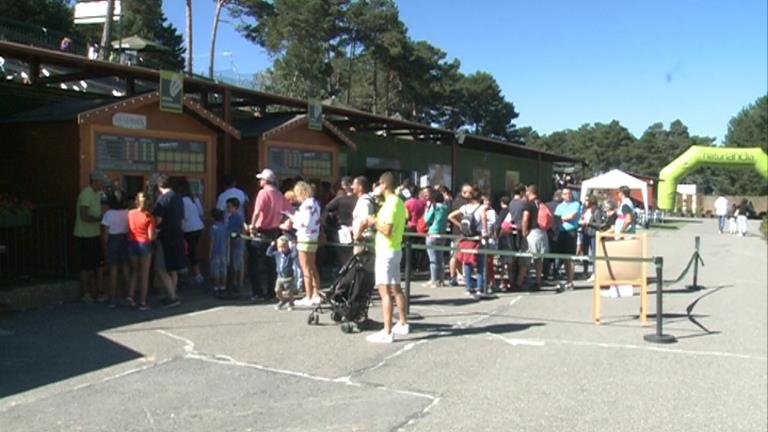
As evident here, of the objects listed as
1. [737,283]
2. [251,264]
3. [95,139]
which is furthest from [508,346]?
[737,283]

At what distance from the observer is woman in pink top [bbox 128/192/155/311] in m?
8.55

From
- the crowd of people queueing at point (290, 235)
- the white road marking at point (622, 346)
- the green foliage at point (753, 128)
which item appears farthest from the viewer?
the crowd of people queueing at point (290, 235)

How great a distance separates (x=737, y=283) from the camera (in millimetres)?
12383

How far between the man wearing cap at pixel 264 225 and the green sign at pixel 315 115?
4.22 m

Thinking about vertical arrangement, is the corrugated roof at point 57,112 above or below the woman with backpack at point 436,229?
above

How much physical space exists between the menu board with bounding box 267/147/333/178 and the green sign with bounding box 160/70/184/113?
2.23 m

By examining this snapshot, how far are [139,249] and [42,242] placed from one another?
6.61ft

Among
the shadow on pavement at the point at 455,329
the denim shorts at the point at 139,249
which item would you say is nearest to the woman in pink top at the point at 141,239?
the denim shorts at the point at 139,249

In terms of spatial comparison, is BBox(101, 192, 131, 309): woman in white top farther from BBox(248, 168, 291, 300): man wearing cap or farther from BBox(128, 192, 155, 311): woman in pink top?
BBox(248, 168, 291, 300): man wearing cap

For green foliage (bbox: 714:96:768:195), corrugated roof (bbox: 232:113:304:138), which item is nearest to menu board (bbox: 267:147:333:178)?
corrugated roof (bbox: 232:113:304:138)

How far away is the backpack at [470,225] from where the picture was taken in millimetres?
10531

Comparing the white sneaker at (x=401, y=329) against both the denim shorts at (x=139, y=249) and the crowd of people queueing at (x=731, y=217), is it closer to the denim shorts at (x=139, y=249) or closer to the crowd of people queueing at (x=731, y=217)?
the denim shorts at (x=139, y=249)

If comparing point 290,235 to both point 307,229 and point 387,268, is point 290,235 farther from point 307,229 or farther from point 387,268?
point 387,268

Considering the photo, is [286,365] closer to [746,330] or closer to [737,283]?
[746,330]
